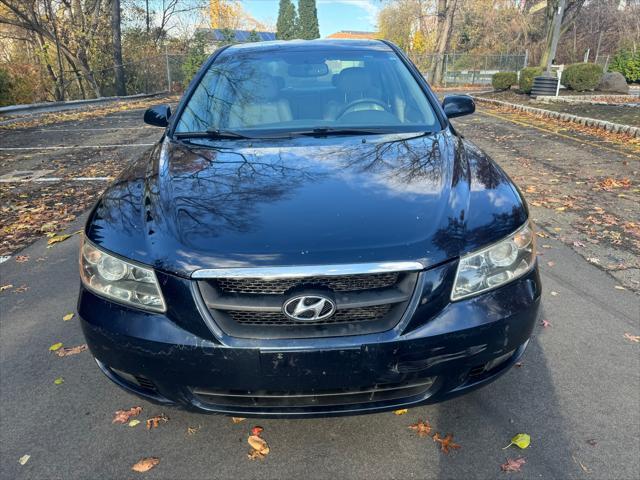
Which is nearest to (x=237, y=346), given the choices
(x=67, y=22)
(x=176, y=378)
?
(x=176, y=378)

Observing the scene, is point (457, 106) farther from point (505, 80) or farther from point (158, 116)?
A: point (505, 80)

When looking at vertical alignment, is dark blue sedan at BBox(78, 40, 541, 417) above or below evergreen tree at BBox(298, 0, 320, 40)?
below

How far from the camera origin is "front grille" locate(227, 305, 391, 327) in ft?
5.45

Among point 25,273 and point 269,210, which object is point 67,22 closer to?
point 25,273

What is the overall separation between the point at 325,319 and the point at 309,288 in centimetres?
13

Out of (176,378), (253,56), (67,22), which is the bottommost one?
(176,378)

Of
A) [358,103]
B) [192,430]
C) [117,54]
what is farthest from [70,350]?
[117,54]

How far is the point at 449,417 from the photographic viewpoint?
2176mm

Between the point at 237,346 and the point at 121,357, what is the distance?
0.50m

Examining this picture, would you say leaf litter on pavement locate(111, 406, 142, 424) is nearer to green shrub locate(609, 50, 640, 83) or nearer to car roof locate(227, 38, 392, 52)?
car roof locate(227, 38, 392, 52)

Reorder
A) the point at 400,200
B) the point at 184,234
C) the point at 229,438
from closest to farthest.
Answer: the point at 184,234 < the point at 400,200 < the point at 229,438

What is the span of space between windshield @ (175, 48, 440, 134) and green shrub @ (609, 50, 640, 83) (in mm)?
30632

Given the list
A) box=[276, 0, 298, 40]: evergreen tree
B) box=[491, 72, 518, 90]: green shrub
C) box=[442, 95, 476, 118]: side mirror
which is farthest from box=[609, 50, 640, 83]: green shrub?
box=[276, 0, 298, 40]: evergreen tree

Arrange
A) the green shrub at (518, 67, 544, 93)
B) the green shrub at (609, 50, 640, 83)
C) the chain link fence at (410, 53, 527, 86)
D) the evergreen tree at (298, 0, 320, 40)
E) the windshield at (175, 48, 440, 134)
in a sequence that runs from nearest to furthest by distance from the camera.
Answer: the windshield at (175, 48, 440, 134) < the green shrub at (518, 67, 544, 93) < the green shrub at (609, 50, 640, 83) < the chain link fence at (410, 53, 527, 86) < the evergreen tree at (298, 0, 320, 40)
